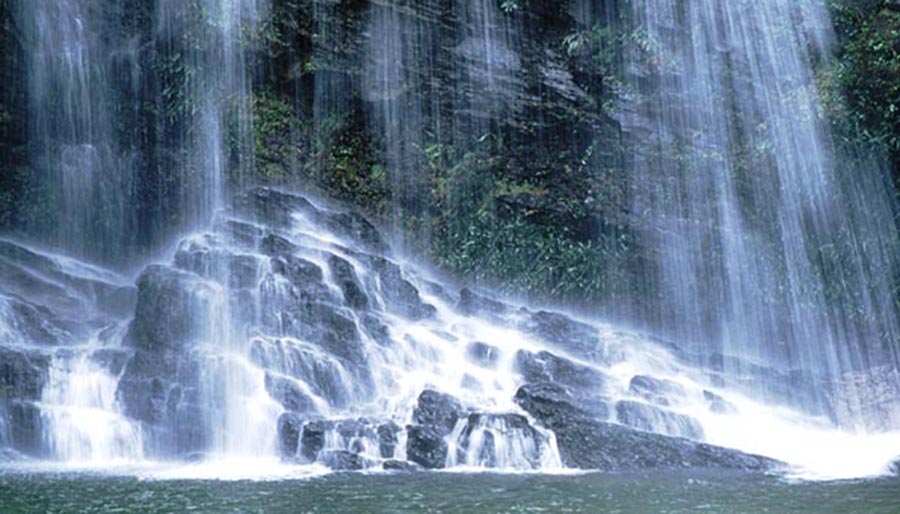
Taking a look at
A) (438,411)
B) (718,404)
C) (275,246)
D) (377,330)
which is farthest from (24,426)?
(718,404)

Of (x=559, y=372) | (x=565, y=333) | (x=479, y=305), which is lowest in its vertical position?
(x=559, y=372)

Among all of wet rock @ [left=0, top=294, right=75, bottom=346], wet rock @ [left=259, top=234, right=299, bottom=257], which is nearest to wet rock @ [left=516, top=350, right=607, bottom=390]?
wet rock @ [left=259, top=234, right=299, bottom=257]

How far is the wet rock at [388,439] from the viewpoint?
565 inches

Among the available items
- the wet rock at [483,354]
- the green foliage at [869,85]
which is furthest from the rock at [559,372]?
the green foliage at [869,85]

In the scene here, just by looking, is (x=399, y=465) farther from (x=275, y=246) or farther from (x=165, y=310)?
(x=275, y=246)

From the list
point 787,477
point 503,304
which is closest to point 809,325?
point 503,304

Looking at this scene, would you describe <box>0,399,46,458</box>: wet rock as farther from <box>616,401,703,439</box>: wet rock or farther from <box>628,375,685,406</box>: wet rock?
<box>628,375,685,406</box>: wet rock

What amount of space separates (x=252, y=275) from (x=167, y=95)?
6.67 meters

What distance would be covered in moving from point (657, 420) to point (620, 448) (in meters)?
1.36

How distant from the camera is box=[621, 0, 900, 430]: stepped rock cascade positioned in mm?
21062

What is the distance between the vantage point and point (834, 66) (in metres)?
22.1

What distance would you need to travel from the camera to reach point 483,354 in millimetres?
17828

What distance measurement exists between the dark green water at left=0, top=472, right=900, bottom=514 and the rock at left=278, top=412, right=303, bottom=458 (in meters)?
1.90

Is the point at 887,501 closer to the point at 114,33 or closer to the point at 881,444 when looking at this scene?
the point at 881,444
